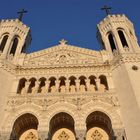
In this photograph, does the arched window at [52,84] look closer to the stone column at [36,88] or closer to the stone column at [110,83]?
the stone column at [36,88]

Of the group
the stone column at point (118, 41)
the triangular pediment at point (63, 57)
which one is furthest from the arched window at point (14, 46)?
the stone column at point (118, 41)

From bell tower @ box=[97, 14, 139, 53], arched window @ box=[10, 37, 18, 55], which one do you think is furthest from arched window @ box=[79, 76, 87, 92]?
arched window @ box=[10, 37, 18, 55]

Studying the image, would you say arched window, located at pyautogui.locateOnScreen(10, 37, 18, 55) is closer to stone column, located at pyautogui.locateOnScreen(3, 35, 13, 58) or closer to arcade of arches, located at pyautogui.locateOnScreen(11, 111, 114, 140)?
stone column, located at pyautogui.locateOnScreen(3, 35, 13, 58)

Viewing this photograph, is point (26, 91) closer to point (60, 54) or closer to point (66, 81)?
point (66, 81)

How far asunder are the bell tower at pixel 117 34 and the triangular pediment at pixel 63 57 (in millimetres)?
1836

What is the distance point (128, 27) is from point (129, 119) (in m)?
11.1

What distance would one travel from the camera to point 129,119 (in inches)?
595

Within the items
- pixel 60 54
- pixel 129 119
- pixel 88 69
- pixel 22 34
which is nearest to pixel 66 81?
pixel 88 69

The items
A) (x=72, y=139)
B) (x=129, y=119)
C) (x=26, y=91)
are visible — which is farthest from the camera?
(x=26, y=91)

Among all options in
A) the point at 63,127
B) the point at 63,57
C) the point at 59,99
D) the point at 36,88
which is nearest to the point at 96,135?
the point at 63,127

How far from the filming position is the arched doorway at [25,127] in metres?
16.4

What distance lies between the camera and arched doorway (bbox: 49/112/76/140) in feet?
53.8

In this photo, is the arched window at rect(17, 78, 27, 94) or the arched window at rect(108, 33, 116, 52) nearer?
the arched window at rect(17, 78, 27, 94)

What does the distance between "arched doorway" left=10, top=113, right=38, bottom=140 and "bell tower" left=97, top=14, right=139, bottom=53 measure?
29.9ft
